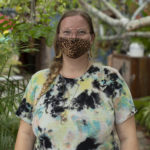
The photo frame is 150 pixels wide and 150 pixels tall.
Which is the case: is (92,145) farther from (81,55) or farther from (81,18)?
(81,18)

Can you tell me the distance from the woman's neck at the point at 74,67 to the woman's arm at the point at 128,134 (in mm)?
349

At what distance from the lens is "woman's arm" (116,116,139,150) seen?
1653 millimetres

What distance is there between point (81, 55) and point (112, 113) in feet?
1.22

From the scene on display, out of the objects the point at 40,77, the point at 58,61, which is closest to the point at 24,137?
the point at 40,77

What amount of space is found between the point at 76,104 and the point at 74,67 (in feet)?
0.70

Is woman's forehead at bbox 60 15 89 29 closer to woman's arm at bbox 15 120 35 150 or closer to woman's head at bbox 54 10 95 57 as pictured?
woman's head at bbox 54 10 95 57

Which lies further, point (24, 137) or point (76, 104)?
point (24, 137)

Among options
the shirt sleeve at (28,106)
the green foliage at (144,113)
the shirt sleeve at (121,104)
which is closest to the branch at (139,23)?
the green foliage at (144,113)


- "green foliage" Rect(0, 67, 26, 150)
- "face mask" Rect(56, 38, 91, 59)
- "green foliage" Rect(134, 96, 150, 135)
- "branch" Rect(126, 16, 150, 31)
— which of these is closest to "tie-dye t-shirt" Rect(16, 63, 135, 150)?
"face mask" Rect(56, 38, 91, 59)

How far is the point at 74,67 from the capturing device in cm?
173

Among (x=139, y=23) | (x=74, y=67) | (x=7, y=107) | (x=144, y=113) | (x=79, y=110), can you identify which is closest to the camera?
(x=79, y=110)

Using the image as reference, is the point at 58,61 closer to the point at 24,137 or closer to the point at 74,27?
the point at 74,27

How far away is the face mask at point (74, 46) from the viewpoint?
5.73ft

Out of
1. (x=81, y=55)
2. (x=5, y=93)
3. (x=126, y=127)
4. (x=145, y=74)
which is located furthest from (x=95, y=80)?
(x=145, y=74)
